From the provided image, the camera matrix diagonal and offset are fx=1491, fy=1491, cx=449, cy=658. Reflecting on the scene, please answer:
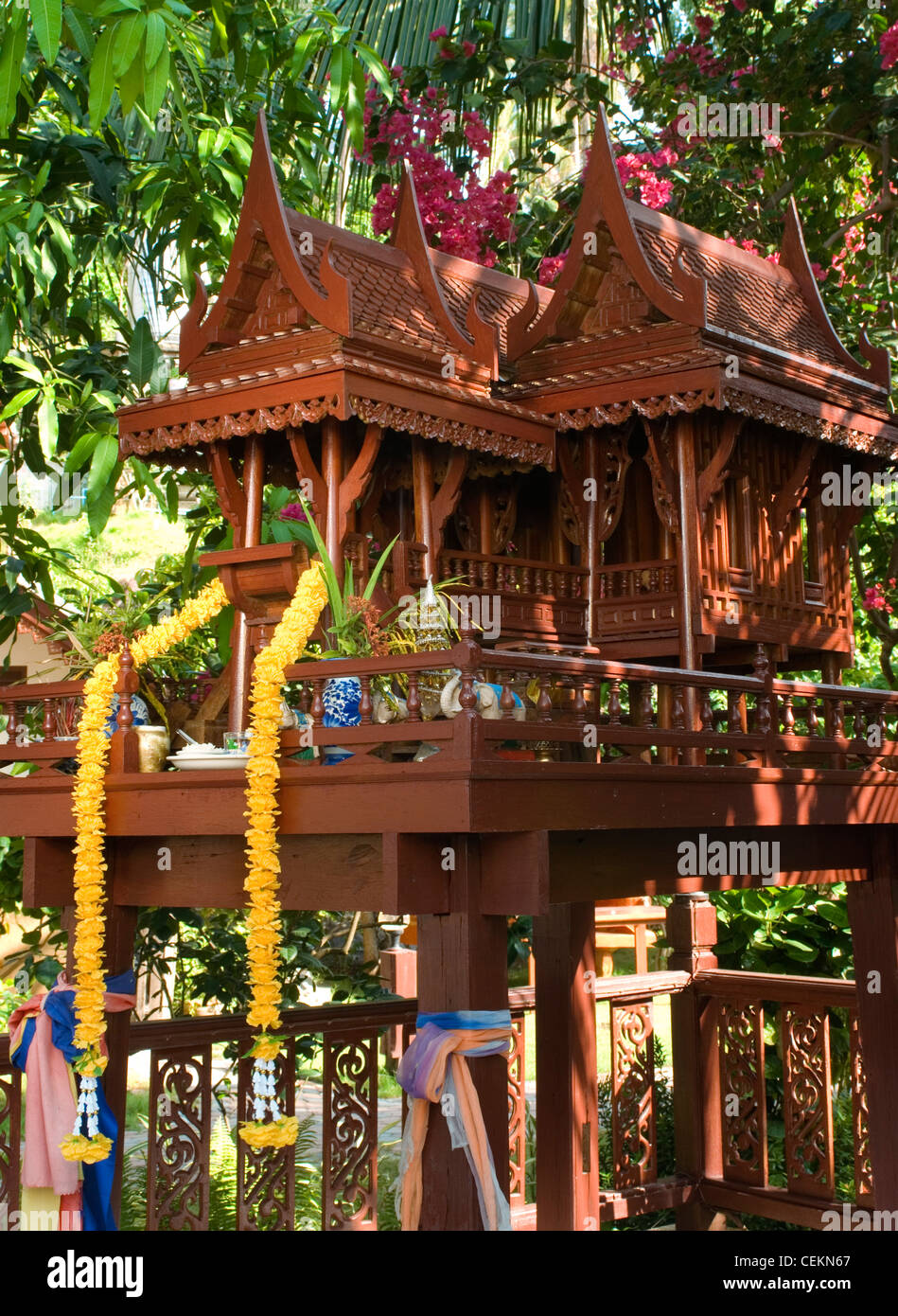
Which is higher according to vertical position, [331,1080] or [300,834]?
[300,834]

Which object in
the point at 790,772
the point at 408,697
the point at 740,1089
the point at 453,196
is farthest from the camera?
the point at 453,196

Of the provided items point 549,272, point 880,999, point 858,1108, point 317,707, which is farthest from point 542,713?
point 549,272

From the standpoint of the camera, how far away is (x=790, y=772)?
7.14 meters

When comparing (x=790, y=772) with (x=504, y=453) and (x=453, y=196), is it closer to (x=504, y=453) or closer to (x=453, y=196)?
(x=504, y=453)

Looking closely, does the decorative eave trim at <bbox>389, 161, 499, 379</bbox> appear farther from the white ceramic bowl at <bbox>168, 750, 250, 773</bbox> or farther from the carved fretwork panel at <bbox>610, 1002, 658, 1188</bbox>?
the carved fretwork panel at <bbox>610, 1002, 658, 1188</bbox>

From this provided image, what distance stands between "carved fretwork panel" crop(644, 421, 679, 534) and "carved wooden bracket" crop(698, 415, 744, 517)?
0.46 ft

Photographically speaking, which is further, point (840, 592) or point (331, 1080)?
point (840, 592)

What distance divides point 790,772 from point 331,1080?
9.46 feet

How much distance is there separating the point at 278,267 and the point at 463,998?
3.68 m

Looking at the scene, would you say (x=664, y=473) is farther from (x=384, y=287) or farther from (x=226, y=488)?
(x=226, y=488)

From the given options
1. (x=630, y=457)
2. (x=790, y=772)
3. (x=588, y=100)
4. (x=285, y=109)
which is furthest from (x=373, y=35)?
(x=790, y=772)

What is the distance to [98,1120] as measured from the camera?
6574mm

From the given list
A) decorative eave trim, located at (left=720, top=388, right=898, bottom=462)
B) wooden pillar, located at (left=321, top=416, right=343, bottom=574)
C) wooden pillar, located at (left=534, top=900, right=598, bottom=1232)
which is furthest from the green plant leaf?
wooden pillar, located at (left=534, top=900, right=598, bottom=1232)

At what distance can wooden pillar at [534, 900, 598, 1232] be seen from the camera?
8.49m
